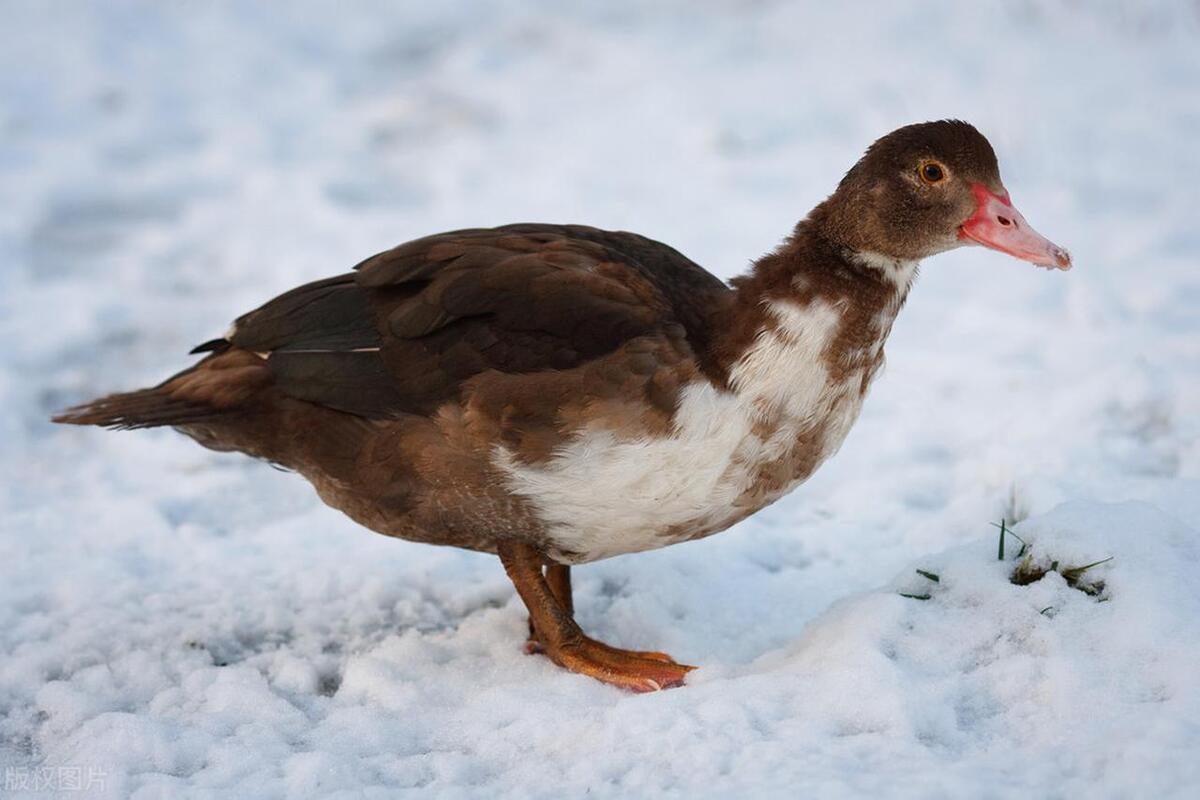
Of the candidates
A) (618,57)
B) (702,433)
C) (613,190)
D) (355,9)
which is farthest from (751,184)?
(702,433)

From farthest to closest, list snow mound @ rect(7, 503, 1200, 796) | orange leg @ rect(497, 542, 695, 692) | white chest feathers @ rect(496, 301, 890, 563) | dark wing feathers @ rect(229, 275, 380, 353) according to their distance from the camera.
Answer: dark wing feathers @ rect(229, 275, 380, 353) → orange leg @ rect(497, 542, 695, 692) → white chest feathers @ rect(496, 301, 890, 563) → snow mound @ rect(7, 503, 1200, 796)

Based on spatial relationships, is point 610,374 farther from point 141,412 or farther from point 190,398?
point 141,412

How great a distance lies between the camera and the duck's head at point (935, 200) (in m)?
3.66

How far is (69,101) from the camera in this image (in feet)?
27.0

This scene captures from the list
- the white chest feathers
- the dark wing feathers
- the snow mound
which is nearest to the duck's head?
the white chest feathers

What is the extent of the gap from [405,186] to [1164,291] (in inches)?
158

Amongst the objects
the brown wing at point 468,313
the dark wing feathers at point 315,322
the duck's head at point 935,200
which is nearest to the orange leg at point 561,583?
the brown wing at point 468,313

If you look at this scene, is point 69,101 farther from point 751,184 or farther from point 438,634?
point 438,634

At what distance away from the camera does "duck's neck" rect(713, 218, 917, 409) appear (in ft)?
12.0

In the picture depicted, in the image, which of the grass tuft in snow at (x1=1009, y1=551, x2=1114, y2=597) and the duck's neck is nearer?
the grass tuft in snow at (x1=1009, y1=551, x2=1114, y2=597)

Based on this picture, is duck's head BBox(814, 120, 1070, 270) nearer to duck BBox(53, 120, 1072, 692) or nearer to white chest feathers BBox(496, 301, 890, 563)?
duck BBox(53, 120, 1072, 692)

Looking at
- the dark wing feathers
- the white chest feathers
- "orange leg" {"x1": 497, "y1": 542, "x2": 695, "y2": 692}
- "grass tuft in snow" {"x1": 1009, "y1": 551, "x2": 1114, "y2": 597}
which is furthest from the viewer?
the dark wing feathers

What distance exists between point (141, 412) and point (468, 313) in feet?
3.53

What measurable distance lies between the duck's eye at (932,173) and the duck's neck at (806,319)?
0.23 m
